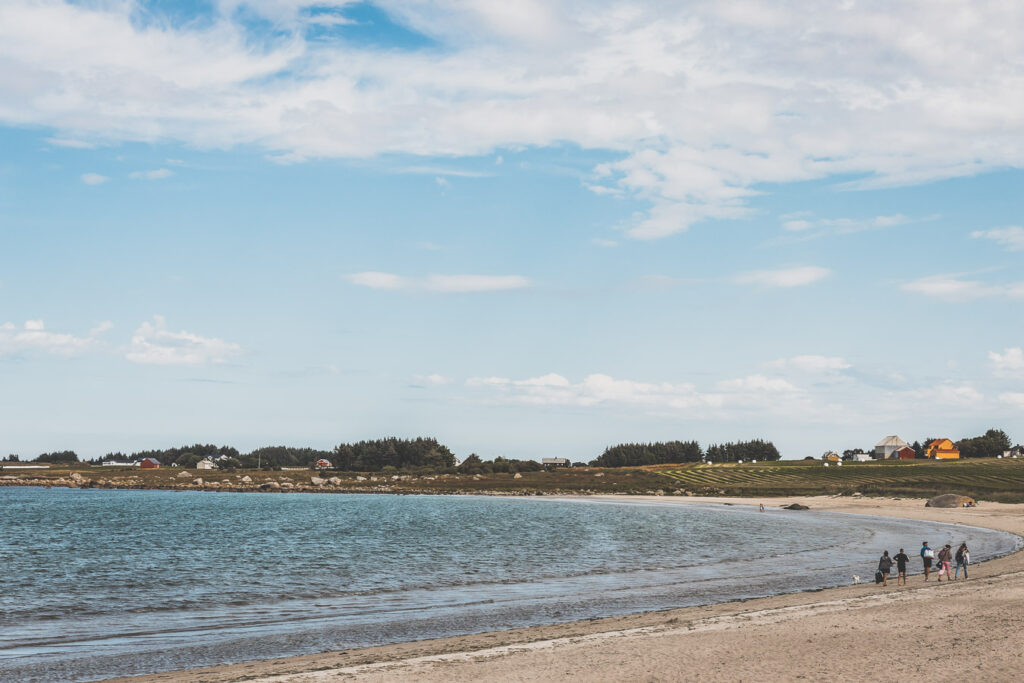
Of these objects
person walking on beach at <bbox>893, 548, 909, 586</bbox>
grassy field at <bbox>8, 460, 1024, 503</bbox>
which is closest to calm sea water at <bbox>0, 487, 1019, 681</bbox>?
person walking on beach at <bbox>893, 548, 909, 586</bbox>

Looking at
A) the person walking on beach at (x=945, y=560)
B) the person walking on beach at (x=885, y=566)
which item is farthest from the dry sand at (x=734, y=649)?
the person walking on beach at (x=945, y=560)

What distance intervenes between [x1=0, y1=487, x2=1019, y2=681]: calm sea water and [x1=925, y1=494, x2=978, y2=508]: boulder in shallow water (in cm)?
1739

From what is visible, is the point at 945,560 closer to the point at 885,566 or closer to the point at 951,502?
the point at 885,566

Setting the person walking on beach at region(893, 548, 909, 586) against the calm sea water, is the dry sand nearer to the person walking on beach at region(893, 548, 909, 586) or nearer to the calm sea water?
the calm sea water

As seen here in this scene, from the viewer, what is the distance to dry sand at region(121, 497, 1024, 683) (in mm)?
20562

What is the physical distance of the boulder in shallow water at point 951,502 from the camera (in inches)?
3949

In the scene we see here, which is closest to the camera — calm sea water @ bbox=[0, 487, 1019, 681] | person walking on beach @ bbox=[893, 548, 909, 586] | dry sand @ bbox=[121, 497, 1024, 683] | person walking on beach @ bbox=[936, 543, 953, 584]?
dry sand @ bbox=[121, 497, 1024, 683]

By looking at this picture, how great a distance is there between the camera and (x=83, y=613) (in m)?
34.0

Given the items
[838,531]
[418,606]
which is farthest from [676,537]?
[418,606]

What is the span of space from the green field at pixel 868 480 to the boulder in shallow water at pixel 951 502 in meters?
8.20

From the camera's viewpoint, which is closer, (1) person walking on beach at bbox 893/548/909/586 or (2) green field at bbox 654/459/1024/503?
(1) person walking on beach at bbox 893/548/909/586

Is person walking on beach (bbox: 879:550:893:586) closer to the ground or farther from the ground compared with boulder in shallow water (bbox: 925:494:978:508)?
farther from the ground

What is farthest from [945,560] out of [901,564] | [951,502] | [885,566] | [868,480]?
[868,480]

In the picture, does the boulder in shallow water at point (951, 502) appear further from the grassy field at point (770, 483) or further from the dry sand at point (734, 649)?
the dry sand at point (734, 649)
